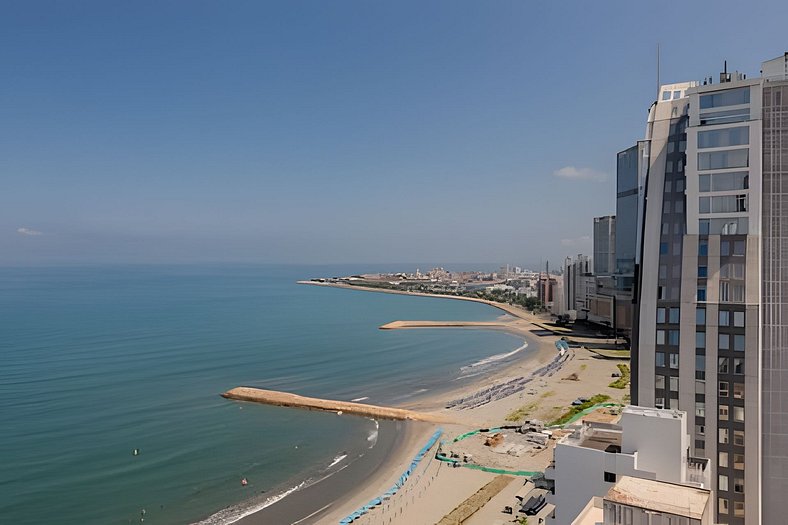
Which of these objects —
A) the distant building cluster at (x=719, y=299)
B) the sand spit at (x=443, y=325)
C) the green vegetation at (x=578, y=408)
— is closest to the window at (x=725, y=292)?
the distant building cluster at (x=719, y=299)

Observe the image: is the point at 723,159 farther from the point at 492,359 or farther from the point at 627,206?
the point at 492,359

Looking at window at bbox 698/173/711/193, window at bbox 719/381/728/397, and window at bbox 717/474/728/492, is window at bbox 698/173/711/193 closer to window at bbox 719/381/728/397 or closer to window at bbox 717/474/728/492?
window at bbox 719/381/728/397

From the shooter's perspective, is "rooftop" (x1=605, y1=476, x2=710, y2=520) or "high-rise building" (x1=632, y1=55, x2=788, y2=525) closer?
"rooftop" (x1=605, y1=476, x2=710, y2=520)

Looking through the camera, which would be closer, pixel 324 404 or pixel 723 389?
pixel 723 389

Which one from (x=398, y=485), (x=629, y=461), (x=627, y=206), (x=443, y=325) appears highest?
(x=627, y=206)

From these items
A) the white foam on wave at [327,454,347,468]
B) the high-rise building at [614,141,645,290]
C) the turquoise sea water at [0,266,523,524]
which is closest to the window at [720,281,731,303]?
the turquoise sea water at [0,266,523,524]

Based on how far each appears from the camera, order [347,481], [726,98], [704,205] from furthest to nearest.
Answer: [347,481] → [704,205] → [726,98]

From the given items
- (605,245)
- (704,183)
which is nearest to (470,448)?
(704,183)
